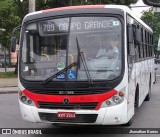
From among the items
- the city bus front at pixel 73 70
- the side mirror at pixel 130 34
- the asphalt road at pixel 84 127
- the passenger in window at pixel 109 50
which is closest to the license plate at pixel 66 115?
the city bus front at pixel 73 70

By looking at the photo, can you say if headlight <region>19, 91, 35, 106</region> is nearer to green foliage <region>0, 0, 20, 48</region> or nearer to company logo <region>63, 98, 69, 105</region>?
company logo <region>63, 98, 69, 105</region>

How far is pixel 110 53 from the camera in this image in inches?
300

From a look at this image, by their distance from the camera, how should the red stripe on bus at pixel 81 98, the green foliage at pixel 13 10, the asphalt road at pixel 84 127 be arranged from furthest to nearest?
the green foliage at pixel 13 10 → the asphalt road at pixel 84 127 → the red stripe on bus at pixel 81 98

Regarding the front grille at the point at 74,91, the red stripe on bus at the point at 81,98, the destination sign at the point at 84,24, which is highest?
the destination sign at the point at 84,24

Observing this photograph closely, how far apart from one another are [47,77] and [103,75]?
3.59 ft

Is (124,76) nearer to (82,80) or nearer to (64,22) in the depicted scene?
(82,80)

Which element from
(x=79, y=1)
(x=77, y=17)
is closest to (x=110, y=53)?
(x=77, y=17)

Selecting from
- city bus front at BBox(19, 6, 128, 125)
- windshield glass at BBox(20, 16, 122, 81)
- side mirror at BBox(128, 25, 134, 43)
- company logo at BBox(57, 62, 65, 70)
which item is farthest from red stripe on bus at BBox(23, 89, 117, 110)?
side mirror at BBox(128, 25, 134, 43)

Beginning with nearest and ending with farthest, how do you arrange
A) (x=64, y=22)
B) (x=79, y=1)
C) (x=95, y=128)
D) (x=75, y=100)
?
(x=75, y=100)
(x=64, y=22)
(x=95, y=128)
(x=79, y=1)

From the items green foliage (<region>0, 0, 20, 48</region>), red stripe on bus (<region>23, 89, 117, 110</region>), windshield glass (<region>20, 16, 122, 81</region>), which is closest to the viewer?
red stripe on bus (<region>23, 89, 117, 110</region>)

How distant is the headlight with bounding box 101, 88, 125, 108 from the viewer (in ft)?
23.8

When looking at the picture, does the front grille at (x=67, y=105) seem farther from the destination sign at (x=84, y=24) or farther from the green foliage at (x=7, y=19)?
the green foliage at (x=7, y=19)

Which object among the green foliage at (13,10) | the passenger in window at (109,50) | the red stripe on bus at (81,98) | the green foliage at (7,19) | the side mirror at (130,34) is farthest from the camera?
the green foliage at (13,10)

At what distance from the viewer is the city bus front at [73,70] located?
7.26m
